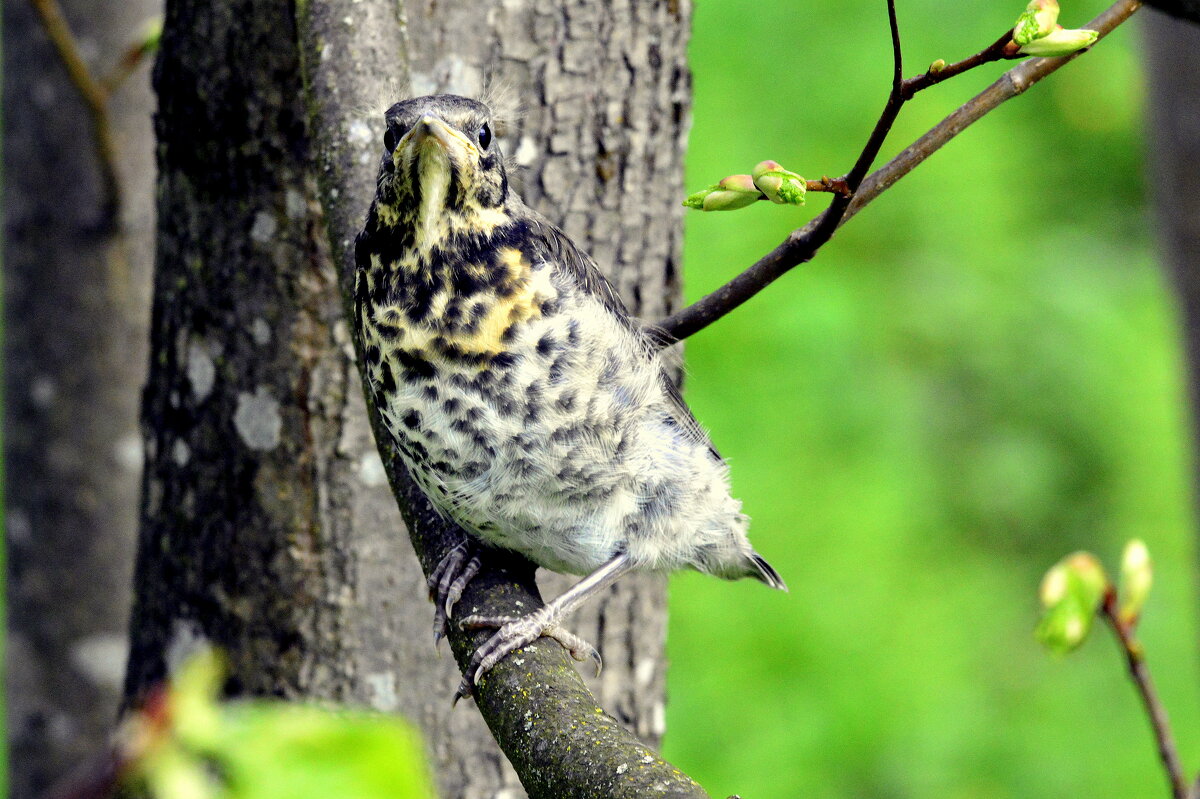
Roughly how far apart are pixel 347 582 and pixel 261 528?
22 centimetres

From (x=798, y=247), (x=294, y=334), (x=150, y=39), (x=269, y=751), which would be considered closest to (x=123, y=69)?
(x=150, y=39)

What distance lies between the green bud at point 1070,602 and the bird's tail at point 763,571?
0.81 meters

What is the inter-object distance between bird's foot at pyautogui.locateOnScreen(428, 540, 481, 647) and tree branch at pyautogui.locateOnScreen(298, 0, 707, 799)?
3cm

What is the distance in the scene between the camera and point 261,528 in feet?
9.12

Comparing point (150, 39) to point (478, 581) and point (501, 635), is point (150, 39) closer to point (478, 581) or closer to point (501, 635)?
point (478, 581)

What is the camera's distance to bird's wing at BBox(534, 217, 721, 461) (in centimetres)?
245

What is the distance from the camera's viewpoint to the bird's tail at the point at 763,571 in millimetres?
2938

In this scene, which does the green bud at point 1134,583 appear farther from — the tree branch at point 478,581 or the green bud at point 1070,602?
the tree branch at point 478,581

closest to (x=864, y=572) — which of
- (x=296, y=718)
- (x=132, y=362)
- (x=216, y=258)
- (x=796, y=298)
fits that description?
(x=796, y=298)

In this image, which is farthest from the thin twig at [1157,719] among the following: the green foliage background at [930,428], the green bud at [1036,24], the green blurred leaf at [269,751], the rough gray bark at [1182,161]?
the green foliage background at [930,428]

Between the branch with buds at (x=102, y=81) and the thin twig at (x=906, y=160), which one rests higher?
the branch with buds at (x=102, y=81)

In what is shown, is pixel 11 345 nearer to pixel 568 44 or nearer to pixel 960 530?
pixel 568 44

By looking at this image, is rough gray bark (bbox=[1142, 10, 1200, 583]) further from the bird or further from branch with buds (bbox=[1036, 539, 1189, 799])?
the bird

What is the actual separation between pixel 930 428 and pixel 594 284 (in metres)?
5.12
